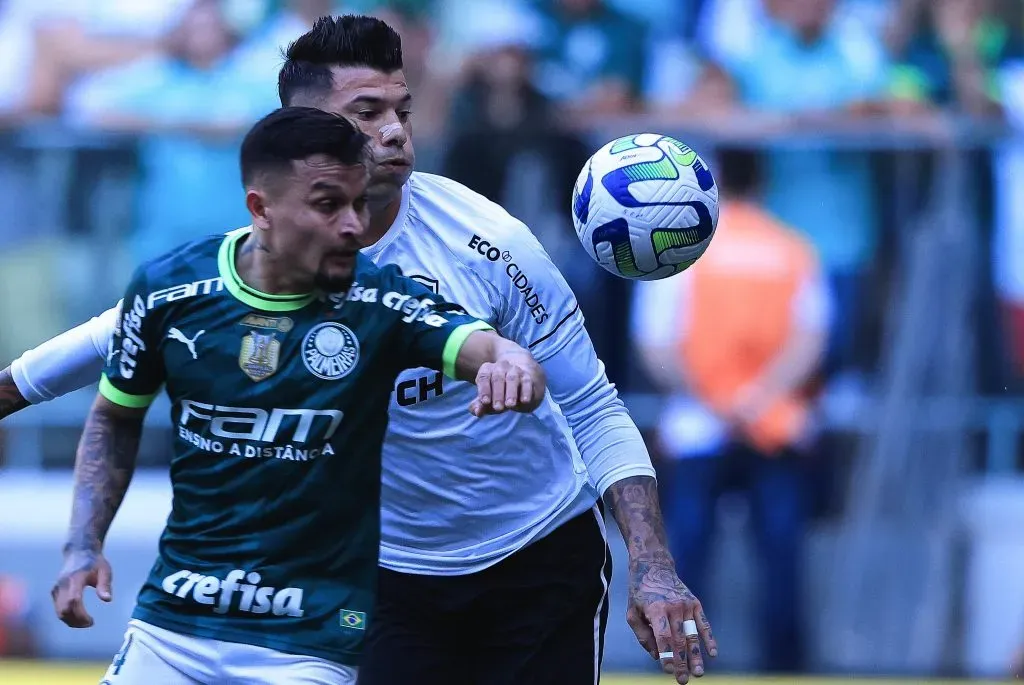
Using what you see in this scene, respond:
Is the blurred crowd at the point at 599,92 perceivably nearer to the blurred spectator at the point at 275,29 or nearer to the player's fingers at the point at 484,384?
the blurred spectator at the point at 275,29

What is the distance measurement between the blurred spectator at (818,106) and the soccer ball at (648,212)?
4.42 metres

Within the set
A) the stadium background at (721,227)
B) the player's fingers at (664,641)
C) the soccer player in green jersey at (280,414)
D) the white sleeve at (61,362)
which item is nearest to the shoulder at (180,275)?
the soccer player in green jersey at (280,414)

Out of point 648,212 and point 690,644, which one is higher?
point 648,212

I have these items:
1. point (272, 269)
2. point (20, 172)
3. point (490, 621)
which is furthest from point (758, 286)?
point (272, 269)

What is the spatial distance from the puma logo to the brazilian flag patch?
63 centimetres

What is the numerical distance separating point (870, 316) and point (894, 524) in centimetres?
115

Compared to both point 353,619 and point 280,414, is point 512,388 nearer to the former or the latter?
point 280,414

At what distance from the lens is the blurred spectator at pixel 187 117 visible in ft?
29.9

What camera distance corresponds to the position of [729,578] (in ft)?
28.3

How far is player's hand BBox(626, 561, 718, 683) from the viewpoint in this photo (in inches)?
142

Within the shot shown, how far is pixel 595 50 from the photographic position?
9102 millimetres

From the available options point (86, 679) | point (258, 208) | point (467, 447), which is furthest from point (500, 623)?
point (86, 679)

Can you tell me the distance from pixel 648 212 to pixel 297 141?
1296mm

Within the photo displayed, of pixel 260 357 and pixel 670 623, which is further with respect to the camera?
pixel 670 623
